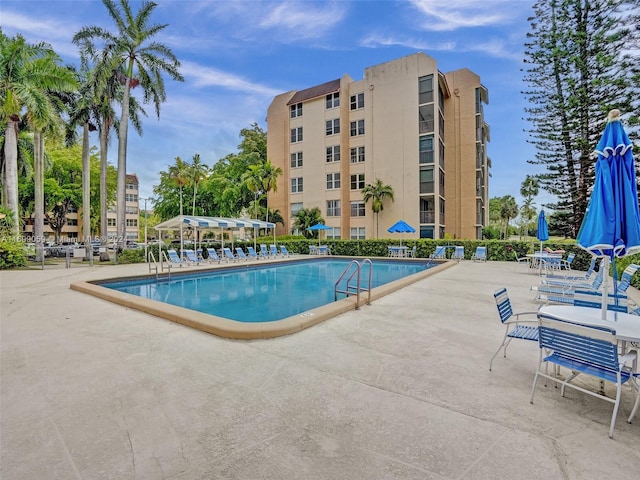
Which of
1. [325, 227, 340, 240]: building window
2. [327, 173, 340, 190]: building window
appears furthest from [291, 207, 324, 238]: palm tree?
[327, 173, 340, 190]: building window

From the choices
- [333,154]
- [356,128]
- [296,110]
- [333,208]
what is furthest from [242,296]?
[296,110]

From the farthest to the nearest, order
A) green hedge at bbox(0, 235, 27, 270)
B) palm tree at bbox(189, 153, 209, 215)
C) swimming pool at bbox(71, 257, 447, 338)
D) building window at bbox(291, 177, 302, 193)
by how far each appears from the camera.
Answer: palm tree at bbox(189, 153, 209, 215) → building window at bbox(291, 177, 302, 193) → green hedge at bbox(0, 235, 27, 270) → swimming pool at bbox(71, 257, 447, 338)

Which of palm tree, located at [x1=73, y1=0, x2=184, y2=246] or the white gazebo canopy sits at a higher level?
palm tree, located at [x1=73, y1=0, x2=184, y2=246]

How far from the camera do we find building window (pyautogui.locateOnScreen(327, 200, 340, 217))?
2823 centimetres

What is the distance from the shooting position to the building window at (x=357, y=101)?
2789 cm

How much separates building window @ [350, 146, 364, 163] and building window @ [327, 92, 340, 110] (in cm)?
431

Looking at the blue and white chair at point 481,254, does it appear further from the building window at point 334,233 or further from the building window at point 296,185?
the building window at point 296,185

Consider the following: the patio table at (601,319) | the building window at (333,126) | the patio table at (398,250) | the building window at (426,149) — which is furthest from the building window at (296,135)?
the patio table at (601,319)

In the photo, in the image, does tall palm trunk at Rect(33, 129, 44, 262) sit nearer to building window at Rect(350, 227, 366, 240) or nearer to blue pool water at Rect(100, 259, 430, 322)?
blue pool water at Rect(100, 259, 430, 322)

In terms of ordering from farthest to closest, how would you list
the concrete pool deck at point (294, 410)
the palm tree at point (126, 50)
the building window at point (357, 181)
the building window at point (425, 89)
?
the building window at point (357, 181)
the building window at point (425, 89)
the palm tree at point (126, 50)
the concrete pool deck at point (294, 410)

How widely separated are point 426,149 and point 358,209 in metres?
7.17

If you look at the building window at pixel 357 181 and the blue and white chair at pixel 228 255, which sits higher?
the building window at pixel 357 181

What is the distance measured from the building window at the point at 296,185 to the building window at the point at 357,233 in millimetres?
6680

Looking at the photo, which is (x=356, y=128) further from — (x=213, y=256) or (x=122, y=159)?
(x=122, y=159)
